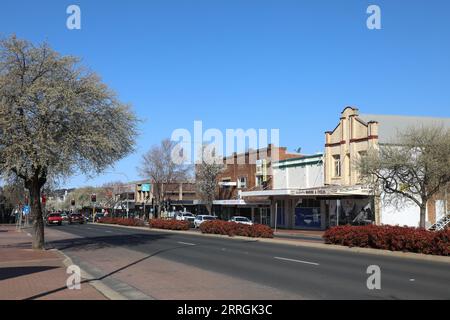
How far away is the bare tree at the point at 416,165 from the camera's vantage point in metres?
30.5

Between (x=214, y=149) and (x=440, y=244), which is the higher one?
(x=214, y=149)

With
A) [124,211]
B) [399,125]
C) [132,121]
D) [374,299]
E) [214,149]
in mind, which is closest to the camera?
[374,299]

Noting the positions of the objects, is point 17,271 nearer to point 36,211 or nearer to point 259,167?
point 36,211

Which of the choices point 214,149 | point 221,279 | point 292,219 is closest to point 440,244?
point 221,279

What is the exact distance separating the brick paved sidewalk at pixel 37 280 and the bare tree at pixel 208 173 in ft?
153

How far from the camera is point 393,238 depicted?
2273 centimetres

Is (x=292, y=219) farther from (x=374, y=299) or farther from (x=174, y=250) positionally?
(x=374, y=299)

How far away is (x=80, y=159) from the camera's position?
21.5 metres

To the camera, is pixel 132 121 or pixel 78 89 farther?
pixel 132 121

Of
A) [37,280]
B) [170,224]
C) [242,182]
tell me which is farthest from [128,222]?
[37,280]

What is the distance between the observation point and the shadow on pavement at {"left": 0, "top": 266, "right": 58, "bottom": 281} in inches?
541

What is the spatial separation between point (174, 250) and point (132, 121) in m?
5.89

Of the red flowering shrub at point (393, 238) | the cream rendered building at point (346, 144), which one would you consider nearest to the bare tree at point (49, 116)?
the red flowering shrub at point (393, 238)

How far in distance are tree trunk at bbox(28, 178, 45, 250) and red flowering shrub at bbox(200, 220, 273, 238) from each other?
14402mm
